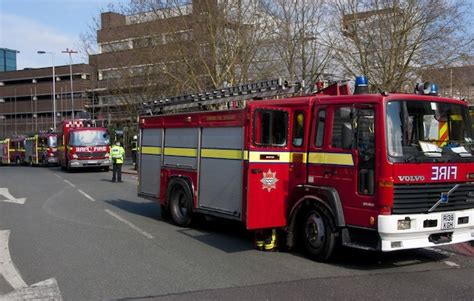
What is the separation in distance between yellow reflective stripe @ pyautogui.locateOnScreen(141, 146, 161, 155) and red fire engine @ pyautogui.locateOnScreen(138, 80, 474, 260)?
244 centimetres

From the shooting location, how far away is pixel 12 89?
105688mm

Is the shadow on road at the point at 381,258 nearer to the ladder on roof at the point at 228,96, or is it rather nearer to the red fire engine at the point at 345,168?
the red fire engine at the point at 345,168

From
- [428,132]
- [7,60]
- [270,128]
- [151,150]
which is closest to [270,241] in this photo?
[270,128]

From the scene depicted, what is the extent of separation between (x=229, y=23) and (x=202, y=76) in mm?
3306

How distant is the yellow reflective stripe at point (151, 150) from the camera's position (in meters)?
11.7

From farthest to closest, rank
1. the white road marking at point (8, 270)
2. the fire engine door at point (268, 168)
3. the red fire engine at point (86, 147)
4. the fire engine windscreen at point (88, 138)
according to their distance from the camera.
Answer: the fire engine windscreen at point (88, 138) < the red fire engine at point (86, 147) < the fire engine door at point (268, 168) < the white road marking at point (8, 270)

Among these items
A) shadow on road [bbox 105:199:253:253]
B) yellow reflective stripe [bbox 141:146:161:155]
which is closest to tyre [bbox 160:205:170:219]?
shadow on road [bbox 105:199:253:253]

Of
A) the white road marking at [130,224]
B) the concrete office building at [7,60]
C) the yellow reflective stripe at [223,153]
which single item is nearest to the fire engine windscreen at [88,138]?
the white road marking at [130,224]

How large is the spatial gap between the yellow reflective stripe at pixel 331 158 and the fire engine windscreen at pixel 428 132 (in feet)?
2.11

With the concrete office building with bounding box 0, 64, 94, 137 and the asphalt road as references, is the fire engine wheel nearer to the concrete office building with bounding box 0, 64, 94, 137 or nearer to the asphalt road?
the asphalt road

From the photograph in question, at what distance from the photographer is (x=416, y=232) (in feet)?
22.8

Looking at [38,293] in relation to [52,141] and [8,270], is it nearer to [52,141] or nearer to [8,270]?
[8,270]

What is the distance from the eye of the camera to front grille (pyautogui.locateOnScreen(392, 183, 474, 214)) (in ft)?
22.6

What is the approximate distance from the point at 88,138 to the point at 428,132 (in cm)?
2690
